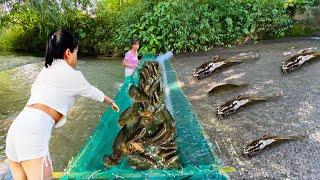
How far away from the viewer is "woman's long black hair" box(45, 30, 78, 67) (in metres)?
3.17

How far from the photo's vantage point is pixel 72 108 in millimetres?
8156

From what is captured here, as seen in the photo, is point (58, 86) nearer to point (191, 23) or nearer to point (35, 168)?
point (35, 168)

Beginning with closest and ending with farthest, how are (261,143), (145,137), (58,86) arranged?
(58,86)
(145,137)
(261,143)

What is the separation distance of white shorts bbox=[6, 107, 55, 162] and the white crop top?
94 mm

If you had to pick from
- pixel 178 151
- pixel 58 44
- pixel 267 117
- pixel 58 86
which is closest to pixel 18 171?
pixel 58 86

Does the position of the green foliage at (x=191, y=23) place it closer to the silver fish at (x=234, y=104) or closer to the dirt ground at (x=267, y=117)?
the dirt ground at (x=267, y=117)

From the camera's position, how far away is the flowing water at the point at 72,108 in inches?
245

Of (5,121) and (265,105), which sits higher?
(265,105)

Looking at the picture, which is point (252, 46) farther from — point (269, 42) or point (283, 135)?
point (283, 135)

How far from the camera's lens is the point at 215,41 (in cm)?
1327

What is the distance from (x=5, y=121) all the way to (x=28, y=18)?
840cm

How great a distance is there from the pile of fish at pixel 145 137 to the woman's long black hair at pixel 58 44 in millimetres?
1196

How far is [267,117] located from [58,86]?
3.33m

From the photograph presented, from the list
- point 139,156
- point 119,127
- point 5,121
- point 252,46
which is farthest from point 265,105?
point 252,46
